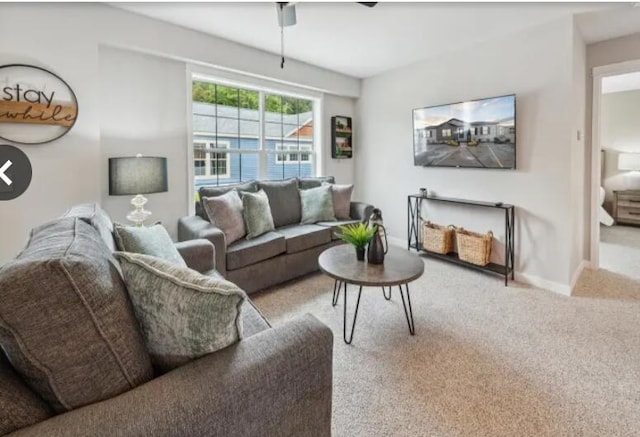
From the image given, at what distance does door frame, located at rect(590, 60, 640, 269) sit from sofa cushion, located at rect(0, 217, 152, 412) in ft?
14.5

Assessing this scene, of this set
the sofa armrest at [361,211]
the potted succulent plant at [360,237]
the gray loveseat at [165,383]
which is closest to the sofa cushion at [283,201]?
the sofa armrest at [361,211]

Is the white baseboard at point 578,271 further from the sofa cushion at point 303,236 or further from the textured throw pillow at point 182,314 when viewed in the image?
the textured throw pillow at point 182,314

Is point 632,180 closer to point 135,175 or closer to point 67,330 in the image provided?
point 135,175

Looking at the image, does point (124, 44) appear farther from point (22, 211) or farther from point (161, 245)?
Result: point (161, 245)

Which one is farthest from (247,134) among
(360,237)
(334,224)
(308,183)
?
(360,237)

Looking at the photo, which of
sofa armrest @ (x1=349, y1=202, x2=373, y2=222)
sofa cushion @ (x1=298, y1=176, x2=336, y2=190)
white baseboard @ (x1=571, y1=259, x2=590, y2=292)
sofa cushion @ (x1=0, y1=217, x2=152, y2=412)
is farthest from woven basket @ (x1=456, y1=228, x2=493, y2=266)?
sofa cushion @ (x1=0, y1=217, x2=152, y2=412)

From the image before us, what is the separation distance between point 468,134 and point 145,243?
3.31 metres

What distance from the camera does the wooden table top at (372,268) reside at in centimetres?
208

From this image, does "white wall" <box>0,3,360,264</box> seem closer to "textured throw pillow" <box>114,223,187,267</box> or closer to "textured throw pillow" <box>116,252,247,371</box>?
"textured throw pillow" <box>114,223,187,267</box>

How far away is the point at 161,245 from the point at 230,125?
240 centimetres

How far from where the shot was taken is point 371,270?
7.36ft

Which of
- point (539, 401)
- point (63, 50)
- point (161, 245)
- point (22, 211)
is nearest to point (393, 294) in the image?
point (539, 401)

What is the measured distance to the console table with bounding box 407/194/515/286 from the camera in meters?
3.34

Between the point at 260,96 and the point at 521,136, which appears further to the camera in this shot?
the point at 260,96
